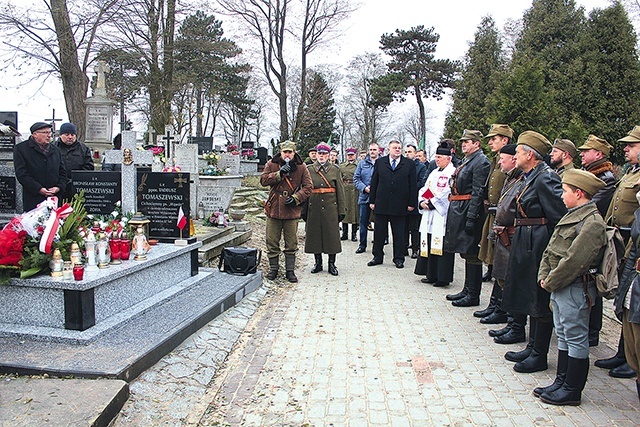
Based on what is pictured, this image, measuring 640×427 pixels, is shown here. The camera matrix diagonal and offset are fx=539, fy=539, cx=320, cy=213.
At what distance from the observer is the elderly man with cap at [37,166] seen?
22.6 feet

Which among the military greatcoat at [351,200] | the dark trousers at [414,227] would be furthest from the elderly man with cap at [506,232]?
the military greatcoat at [351,200]

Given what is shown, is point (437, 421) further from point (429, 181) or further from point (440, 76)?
point (440, 76)

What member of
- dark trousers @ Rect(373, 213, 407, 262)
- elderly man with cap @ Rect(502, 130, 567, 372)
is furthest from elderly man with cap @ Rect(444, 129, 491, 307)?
dark trousers @ Rect(373, 213, 407, 262)

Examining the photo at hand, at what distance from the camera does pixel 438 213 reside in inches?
312

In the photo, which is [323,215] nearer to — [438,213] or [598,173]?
[438,213]

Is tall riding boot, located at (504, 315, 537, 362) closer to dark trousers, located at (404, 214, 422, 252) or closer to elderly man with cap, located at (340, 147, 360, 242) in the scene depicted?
dark trousers, located at (404, 214, 422, 252)

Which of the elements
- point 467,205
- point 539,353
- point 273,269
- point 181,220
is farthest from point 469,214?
point 181,220

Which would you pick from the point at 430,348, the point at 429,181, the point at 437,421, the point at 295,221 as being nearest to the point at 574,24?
the point at 429,181

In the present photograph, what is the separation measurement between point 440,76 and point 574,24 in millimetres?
15946

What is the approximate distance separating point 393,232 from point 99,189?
5.11m

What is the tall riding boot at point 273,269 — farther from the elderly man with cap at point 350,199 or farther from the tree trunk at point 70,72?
the tree trunk at point 70,72

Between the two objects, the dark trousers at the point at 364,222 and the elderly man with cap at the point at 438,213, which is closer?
the elderly man with cap at the point at 438,213

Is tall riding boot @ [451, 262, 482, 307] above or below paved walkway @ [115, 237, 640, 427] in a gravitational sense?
above

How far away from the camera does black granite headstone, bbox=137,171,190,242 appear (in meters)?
6.88
